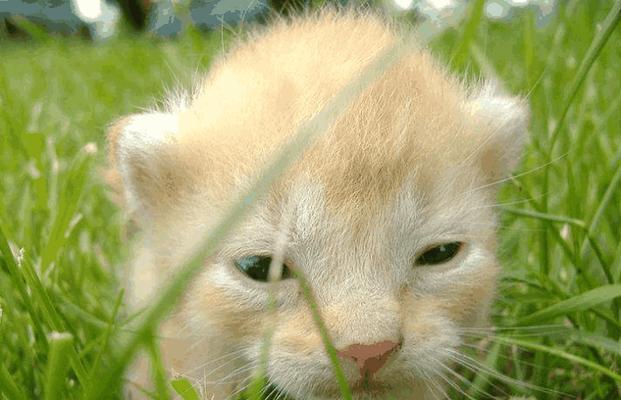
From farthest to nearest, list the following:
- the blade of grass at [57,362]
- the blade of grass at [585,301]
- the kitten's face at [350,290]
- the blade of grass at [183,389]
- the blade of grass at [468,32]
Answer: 1. the blade of grass at [468,32]
2. the blade of grass at [585,301]
3. the kitten's face at [350,290]
4. the blade of grass at [183,389]
5. the blade of grass at [57,362]

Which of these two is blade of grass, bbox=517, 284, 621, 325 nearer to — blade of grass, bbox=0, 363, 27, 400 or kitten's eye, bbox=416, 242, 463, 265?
kitten's eye, bbox=416, 242, 463, 265

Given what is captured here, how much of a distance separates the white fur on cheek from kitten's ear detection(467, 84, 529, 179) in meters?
0.65

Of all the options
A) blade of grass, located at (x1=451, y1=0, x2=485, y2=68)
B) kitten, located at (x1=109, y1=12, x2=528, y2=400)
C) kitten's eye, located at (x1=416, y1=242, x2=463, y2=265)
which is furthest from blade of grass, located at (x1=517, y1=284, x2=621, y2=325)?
blade of grass, located at (x1=451, y1=0, x2=485, y2=68)

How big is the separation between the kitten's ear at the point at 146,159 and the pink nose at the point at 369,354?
1.82ft

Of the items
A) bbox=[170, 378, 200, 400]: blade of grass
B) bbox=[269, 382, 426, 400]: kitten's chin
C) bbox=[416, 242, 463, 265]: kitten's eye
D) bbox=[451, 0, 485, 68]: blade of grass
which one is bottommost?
bbox=[269, 382, 426, 400]: kitten's chin

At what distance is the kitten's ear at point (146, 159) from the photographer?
4.92ft

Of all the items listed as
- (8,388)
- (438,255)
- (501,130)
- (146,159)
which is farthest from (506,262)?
(8,388)

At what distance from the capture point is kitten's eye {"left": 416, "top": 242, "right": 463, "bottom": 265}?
55.1 inches

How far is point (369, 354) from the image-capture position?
1.17 metres

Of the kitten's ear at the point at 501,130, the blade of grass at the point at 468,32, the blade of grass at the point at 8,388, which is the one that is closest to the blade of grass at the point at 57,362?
the blade of grass at the point at 8,388

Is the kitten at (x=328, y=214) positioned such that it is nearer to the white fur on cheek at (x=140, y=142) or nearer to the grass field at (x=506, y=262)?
the white fur on cheek at (x=140, y=142)

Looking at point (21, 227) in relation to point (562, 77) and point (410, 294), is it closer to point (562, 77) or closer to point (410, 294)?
point (410, 294)

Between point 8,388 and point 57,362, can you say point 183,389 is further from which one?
point 8,388

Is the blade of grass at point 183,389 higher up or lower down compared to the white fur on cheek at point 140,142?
lower down
